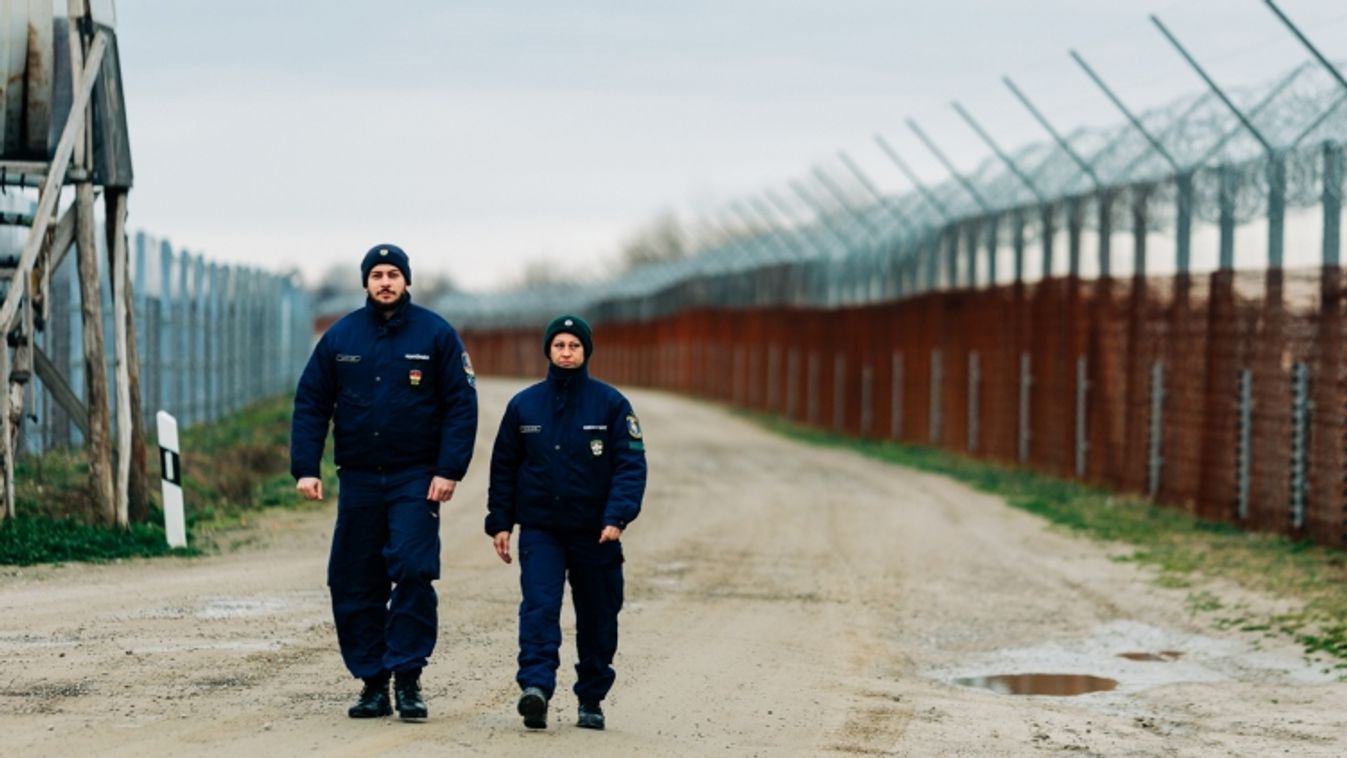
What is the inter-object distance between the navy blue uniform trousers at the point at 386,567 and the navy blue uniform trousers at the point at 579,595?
0.39m

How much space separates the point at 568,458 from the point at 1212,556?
10468 millimetres

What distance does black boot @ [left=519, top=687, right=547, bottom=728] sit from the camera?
8.65 metres

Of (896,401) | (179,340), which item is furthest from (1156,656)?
(896,401)

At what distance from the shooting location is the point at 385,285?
352 inches

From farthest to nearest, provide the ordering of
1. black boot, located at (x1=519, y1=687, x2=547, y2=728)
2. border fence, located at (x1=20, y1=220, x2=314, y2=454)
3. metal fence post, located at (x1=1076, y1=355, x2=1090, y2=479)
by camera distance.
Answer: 1. metal fence post, located at (x1=1076, y1=355, x2=1090, y2=479)
2. border fence, located at (x1=20, y1=220, x2=314, y2=454)
3. black boot, located at (x1=519, y1=687, x2=547, y2=728)

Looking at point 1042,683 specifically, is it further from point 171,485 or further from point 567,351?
point 171,485

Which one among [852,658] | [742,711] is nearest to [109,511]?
[852,658]

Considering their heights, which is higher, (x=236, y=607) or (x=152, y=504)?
(x=152, y=504)

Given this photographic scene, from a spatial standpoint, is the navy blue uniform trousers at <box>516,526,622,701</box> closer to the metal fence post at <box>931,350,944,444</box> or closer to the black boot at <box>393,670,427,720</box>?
the black boot at <box>393,670,427,720</box>

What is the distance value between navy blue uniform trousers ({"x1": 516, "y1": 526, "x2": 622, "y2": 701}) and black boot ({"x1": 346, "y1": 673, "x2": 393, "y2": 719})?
22.4 inches

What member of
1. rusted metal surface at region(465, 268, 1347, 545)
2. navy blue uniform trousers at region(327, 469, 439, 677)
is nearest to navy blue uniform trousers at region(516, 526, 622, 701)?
navy blue uniform trousers at region(327, 469, 439, 677)

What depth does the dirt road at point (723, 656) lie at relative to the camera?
29.0ft

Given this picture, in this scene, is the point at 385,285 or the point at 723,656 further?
the point at 723,656

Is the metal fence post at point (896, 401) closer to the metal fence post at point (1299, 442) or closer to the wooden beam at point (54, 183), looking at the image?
the metal fence post at point (1299, 442)
